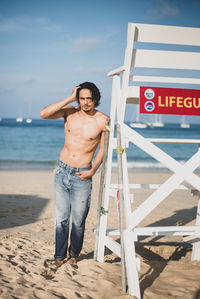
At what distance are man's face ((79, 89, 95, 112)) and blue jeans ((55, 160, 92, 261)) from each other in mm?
738

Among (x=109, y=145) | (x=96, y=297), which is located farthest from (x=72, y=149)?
(x=96, y=297)

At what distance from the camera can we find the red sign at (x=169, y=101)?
3.13 metres

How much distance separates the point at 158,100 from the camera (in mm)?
3148

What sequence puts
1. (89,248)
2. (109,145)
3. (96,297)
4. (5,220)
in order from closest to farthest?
1. (96,297)
2. (109,145)
3. (89,248)
4. (5,220)

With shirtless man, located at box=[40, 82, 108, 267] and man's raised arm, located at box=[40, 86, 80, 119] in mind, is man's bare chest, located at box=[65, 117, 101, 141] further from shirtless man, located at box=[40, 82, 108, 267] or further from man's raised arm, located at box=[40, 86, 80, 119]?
man's raised arm, located at box=[40, 86, 80, 119]

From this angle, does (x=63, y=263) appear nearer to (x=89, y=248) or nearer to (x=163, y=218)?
(x=89, y=248)

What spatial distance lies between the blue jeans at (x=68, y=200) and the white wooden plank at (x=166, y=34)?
1678 mm

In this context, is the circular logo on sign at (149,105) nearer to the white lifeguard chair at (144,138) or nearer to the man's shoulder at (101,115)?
the white lifeguard chair at (144,138)

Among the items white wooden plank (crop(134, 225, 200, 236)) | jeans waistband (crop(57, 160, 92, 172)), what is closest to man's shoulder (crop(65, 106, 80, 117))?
jeans waistband (crop(57, 160, 92, 172))

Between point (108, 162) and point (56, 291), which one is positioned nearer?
Result: point (56, 291)

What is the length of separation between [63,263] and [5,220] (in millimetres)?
2746

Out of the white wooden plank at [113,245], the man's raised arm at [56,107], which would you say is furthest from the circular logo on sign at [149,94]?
the white wooden plank at [113,245]

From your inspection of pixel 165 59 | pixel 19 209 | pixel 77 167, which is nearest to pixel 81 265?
pixel 77 167

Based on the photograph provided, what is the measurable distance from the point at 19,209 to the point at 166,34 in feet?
18.2
